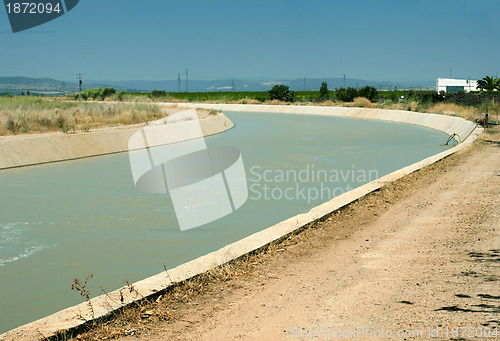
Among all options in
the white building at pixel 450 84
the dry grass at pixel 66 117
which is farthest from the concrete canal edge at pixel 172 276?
the white building at pixel 450 84

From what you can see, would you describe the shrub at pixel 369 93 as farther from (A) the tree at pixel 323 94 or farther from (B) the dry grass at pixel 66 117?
(B) the dry grass at pixel 66 117

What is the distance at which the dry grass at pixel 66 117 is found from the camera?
25828 millimetres

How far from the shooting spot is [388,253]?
8.13 m

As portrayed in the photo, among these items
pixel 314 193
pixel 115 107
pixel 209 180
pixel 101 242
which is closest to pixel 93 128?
pixel 115 107

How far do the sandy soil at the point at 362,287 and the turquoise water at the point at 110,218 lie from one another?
183 centimetres

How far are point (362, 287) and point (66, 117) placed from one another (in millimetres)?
26511

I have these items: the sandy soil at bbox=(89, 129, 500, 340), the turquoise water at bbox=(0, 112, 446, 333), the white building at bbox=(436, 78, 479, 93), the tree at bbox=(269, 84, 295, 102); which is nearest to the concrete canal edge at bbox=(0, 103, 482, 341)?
the sandy soil at bbox=(89, 129, 500, 340)

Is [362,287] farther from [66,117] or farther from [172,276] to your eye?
[66,117]

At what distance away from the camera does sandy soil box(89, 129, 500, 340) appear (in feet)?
17.8

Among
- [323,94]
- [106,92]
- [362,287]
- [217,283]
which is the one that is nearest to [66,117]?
[217,283]

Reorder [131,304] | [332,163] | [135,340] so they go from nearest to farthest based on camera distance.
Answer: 1. [135,340]
2. [131,304]
3. [332,163]

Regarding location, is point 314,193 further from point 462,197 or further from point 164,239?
point 164,239

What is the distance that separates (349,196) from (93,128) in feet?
65.4

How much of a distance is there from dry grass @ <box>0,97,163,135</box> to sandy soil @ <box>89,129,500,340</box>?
18749mm
